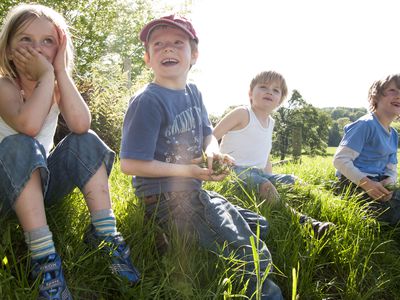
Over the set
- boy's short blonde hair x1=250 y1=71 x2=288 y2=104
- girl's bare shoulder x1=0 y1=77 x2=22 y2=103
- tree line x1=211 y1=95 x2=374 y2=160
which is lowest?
tree line x1=211 y1=95 x2=374 y2=160

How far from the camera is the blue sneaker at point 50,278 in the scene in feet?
4.99

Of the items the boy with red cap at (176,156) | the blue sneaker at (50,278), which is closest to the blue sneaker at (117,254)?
the blue sneaker at (50,278)

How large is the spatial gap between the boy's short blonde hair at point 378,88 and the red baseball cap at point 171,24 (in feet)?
7.85

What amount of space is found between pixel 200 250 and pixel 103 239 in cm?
60

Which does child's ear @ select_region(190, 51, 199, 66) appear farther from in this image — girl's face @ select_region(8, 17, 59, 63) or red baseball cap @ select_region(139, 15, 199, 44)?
girl's face @ select_region(8, 17, 59, 63)

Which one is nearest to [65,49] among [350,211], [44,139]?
[44,139]

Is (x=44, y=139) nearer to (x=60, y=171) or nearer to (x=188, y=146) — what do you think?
(x=60, y=171)

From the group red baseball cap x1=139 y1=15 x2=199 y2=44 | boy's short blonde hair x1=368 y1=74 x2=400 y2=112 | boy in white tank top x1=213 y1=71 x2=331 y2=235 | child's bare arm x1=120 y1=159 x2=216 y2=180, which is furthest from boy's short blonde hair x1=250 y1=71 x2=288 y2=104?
child's bare arm x1=120 y1=159 x2=216 y2=180

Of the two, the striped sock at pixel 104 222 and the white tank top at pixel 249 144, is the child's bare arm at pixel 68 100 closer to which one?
the striped sock at pixel 104 222

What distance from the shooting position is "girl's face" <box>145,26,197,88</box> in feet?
8.05

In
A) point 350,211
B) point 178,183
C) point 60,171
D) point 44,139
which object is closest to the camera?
point 60,171

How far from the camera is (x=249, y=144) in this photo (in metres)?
3.92

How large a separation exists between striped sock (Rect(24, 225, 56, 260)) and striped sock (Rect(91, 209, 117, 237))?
0.29 metres

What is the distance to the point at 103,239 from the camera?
189cm
